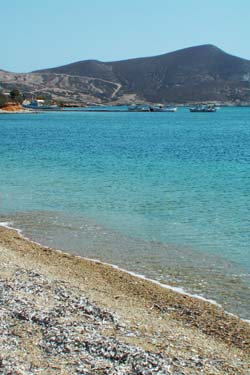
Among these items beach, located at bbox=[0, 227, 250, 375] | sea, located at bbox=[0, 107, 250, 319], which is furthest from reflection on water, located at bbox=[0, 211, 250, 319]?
beach, located at bbox=[0, 227, 250, 375]

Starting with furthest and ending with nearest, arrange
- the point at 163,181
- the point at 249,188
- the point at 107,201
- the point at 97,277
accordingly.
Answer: the point at 163,181
the point at 249,188
the point at 107,201
the point at 97,277

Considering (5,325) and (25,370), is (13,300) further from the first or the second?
(25,370)

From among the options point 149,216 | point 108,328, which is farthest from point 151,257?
point 108,328

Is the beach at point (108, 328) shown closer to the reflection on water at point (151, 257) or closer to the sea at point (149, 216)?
the reflection on water at point (151, 257)

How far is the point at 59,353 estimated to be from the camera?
805 cm

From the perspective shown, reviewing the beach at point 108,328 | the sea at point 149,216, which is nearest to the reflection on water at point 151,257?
the sea at point 149,216

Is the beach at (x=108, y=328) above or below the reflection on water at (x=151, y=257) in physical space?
above

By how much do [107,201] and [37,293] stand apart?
40.4 ft

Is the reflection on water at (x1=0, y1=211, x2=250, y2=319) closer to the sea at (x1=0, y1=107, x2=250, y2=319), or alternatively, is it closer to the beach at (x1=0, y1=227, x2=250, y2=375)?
the sea at (x1=0, y1=107, x2=250, y2=319)

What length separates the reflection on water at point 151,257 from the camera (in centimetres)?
1226

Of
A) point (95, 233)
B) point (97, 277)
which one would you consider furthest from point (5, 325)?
point (95, 233)

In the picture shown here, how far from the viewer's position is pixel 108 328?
9.06m

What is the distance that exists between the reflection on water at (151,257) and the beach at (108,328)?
763 millimetres

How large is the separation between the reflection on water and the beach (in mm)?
763
